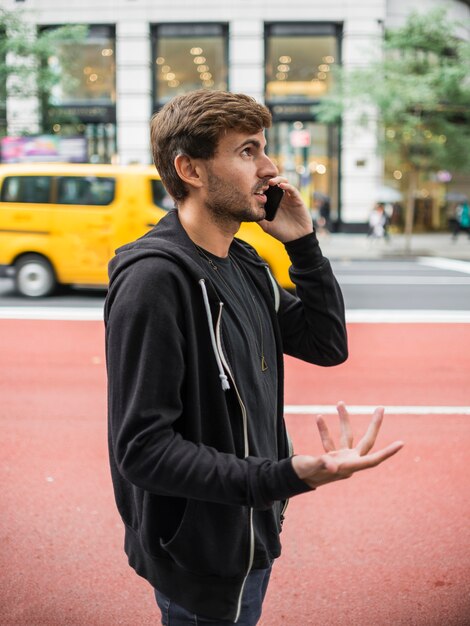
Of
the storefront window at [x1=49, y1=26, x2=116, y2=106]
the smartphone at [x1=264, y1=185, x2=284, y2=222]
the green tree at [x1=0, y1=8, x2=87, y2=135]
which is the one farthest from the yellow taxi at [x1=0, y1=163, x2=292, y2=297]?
the storefront window at [x1=49, y1=26, x2=116, y2=106]

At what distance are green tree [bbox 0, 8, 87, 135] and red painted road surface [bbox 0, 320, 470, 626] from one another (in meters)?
17.3

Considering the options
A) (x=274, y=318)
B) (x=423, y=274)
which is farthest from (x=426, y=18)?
(x=274, y=318)

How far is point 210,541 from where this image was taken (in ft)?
5.83

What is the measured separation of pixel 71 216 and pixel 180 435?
1092cm

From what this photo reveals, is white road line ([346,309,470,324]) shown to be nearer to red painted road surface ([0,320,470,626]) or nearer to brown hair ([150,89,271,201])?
red painted road surface ([0,320,470,626])

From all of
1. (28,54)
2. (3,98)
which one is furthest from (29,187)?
(3,98)

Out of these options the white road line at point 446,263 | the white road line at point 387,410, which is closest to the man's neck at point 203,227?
the white road line at point 387,410

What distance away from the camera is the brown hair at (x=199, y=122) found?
1.80 metres

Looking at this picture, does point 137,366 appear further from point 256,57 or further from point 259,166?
point 256,57

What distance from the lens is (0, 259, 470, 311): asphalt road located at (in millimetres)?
12367

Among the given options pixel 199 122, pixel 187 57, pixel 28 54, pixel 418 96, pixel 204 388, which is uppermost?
pixel 187 57

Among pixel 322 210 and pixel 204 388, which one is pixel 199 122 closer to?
pixel 204 388

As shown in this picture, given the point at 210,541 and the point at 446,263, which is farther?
Answer: the point at 446,263

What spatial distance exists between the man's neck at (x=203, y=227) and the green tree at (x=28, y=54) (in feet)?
72.4
